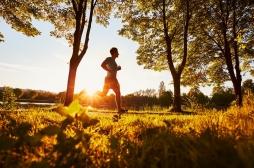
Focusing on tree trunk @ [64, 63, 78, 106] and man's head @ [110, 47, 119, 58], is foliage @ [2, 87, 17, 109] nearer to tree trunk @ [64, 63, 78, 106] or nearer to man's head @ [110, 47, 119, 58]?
man's head @ [110, 47, 119, 58]

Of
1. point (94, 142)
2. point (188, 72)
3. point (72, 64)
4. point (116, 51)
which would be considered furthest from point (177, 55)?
point (94, 142)

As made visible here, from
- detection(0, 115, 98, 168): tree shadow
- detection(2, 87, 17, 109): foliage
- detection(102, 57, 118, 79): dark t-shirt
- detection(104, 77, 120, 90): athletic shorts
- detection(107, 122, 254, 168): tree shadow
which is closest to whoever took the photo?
detection(107, 122, 254, 168): tree shadow

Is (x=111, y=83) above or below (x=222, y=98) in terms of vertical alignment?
below

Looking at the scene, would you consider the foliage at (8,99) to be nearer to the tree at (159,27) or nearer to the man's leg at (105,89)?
the man's leg at (105,89)

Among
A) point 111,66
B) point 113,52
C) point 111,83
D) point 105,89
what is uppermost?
point 113,52

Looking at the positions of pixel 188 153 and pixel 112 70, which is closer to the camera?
pixel 188 153

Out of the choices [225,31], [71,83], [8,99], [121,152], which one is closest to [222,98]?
[225,31]

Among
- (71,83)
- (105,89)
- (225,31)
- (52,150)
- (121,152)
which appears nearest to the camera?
(52,150)

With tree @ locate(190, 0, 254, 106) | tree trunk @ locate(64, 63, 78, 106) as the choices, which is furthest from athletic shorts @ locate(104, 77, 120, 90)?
tree @ locate(190, 0, 254, 106)

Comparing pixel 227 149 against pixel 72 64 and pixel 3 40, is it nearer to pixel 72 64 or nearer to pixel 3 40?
pixel 72 64

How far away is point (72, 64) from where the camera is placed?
22891 mm

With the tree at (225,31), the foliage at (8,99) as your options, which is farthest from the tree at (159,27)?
the foliage at (8,99)

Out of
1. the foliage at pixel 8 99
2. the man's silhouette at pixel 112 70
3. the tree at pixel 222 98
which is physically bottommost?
the foliage at pixel 8 99

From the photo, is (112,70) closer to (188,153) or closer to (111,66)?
(111,66)
